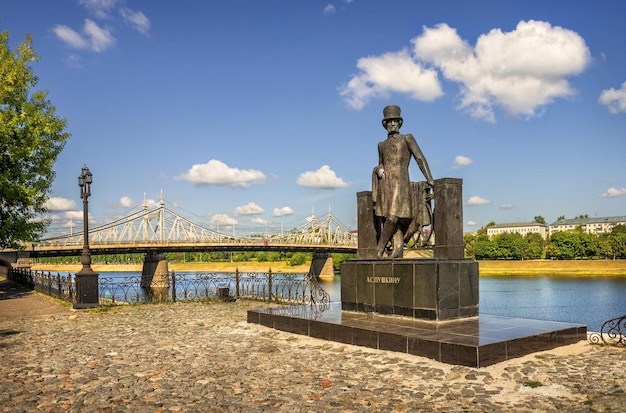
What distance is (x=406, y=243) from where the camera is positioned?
33.7 feet

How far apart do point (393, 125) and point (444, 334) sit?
3.94m

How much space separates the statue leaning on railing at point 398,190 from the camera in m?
9.44

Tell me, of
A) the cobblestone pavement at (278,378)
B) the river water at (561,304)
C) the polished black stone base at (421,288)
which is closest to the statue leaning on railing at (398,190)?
the polished black stone base at (421,288)

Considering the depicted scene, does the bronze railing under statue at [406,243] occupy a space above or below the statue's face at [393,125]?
below

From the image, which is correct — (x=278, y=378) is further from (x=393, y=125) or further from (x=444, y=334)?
(x=393, y=125)

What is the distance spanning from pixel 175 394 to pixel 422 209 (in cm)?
543

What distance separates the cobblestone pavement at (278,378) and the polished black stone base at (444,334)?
0.47 ft

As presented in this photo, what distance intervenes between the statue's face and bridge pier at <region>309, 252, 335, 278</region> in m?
49.0

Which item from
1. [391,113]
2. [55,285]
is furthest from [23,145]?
[391,113]

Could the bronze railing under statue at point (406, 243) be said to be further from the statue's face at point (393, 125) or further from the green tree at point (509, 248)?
the green tree at point (509, 248)

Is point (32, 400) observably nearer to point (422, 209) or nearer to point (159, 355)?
point (159, 355)

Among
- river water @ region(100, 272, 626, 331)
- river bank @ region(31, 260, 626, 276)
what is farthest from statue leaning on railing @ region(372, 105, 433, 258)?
river bank @ region(31, 260, 626, 276)

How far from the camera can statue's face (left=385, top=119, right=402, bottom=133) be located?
31.7 ft

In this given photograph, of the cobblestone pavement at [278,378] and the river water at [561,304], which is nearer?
the cobblestone pavement at [278,378]
